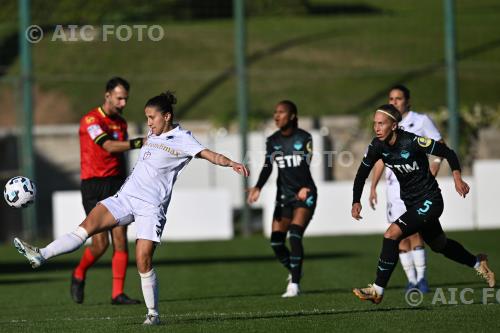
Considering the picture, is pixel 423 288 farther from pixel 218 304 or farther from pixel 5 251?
pixel 5 251

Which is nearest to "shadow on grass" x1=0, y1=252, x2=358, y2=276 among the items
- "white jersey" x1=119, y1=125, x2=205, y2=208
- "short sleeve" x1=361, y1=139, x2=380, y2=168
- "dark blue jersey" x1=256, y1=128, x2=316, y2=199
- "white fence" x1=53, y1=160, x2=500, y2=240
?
"white fence" x1=53, y1=160, x2=500, y2=240

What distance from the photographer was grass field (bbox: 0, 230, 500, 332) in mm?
9039

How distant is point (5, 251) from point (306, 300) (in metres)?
11.8

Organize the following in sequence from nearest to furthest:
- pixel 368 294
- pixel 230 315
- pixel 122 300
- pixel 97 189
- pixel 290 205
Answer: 1. pixel 368 294
2. pixel 230 315
3. pixel 122 300
4. pixel 97 189
5. pixel 290 205

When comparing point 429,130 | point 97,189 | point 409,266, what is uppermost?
point 429,130

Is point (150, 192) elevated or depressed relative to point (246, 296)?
elevated

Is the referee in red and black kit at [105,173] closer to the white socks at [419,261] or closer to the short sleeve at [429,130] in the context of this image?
the white socks at [419,261]

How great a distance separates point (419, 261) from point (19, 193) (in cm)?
439

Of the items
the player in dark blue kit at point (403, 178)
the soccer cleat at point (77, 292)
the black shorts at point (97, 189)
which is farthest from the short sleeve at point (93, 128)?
the player in dark blue kit at point (403, 178)

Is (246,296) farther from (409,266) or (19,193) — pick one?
(19,193)

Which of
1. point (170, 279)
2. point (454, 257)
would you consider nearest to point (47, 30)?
point (170, 279)

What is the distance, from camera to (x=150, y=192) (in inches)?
367
